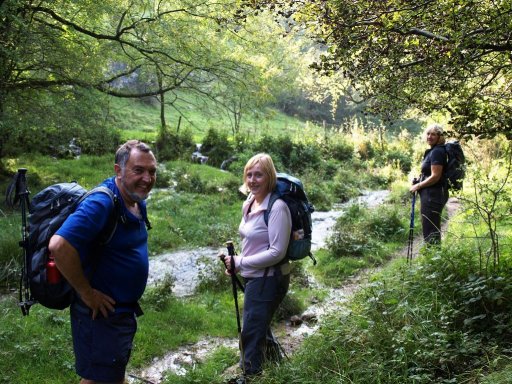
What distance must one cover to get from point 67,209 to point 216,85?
30.0ft

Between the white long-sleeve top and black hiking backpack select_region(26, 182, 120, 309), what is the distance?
131 cm

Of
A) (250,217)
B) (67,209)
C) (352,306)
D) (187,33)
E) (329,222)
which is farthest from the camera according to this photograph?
(329,222)

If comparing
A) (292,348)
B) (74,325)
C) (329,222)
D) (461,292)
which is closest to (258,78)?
(329,222)

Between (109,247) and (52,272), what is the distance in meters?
0.38

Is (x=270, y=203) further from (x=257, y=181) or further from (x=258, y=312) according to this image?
(x=258, y=312)

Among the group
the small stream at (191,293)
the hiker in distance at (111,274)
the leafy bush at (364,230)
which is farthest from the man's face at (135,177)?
the leafy bush at (364,230)

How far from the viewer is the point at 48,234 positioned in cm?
299

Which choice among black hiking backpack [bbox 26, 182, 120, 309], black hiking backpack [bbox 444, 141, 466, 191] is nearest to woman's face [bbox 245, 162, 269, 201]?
black hiking backpack [bbox 26, 182, 120, 309]

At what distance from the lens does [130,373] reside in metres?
4.94

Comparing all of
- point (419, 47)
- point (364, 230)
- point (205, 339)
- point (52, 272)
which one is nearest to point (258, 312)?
point (52, 272)

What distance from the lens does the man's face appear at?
10.4 ft

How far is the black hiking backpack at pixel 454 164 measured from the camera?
19.9 ft

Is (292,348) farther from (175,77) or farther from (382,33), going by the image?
(175,77)

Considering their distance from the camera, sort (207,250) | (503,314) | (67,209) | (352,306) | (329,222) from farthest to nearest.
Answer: (329,222) → (207,250) → (352,306) → (503,314) → (67,209)
